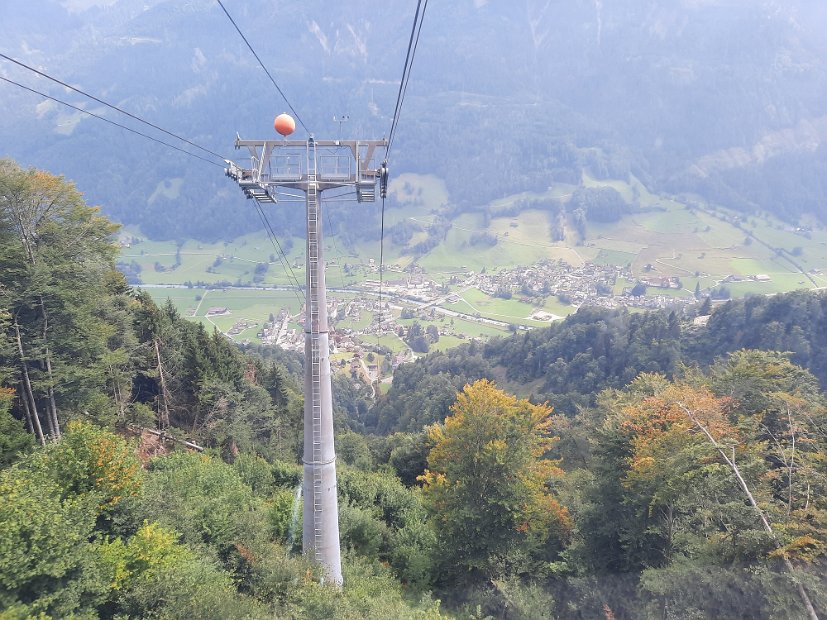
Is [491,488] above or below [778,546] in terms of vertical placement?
below

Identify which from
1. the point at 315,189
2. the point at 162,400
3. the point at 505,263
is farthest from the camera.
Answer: the point at 505,263

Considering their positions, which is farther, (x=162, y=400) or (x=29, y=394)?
(x=162, y=400)

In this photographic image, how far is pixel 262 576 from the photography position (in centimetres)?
1230

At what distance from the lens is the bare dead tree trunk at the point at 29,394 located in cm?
1499

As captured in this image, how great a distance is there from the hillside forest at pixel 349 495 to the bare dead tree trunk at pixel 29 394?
0.10 m

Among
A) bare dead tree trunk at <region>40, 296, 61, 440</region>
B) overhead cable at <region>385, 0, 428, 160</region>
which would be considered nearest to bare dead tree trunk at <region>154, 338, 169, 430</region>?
bare dead tree trunk at <region>40, 296, 61, 440</region>

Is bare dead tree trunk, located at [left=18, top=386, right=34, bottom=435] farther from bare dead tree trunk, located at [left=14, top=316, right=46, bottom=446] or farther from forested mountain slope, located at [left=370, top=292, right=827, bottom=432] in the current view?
forested mountain slope, located at [left=370, top=292, right=827, bottom=432]

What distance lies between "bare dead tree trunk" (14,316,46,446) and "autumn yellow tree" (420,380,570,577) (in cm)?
1321

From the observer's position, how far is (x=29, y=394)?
1606cm

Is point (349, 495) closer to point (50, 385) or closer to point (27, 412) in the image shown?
point (50, 385)

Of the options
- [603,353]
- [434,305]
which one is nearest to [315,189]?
[603,353]

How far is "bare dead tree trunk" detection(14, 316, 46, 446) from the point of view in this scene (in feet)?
49.2

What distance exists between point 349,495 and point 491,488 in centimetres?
644

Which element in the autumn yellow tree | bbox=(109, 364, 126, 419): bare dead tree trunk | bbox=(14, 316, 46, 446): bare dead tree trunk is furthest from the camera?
bbox=(109, 364, 126, 419): bare dead tree trunk
